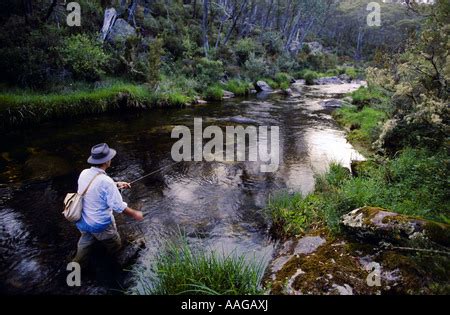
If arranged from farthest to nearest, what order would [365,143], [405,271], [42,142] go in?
[365,143]
[42,142]
[405,271]

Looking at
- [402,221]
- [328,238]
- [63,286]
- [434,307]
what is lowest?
[63,286]

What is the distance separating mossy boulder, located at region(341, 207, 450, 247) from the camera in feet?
13.2

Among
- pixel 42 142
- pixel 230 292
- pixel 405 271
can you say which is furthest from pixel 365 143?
pixel 42 142

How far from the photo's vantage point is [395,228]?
4.39m

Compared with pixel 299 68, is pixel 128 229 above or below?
below

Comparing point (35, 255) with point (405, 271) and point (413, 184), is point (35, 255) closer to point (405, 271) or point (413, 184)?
point (405, 271)

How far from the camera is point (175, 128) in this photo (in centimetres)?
1496

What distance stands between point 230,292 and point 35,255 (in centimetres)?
375

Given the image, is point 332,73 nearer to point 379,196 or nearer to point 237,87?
point 237,87

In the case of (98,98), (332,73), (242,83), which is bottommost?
(98,98)
